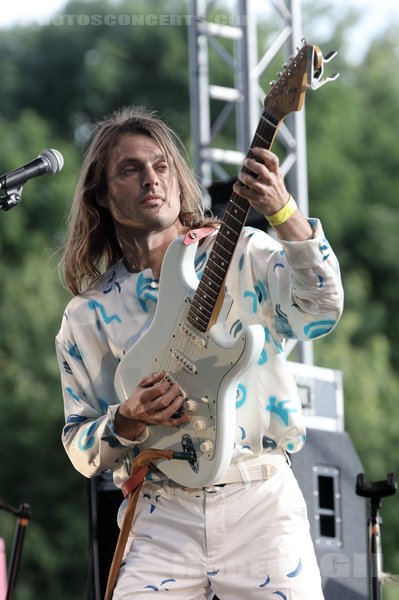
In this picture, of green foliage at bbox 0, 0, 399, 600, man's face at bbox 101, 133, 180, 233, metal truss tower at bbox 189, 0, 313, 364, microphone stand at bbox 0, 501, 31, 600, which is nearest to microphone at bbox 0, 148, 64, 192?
man's face at bbox 101, 133, 180, 233

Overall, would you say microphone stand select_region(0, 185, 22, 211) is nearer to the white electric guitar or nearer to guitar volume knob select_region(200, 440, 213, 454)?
the white electric guitar

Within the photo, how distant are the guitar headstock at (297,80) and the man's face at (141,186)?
56cm

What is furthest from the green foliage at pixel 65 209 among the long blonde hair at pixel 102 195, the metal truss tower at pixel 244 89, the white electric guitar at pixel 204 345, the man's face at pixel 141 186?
the white electric guitar at pixel 204 345

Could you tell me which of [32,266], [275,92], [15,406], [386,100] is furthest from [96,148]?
[386,100]

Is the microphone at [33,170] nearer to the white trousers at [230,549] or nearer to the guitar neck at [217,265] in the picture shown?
the guitar neck at [217,265]

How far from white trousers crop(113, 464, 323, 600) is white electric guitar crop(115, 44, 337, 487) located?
0.28ft

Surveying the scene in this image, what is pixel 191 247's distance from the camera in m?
3.07

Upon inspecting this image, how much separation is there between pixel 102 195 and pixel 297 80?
0.93 metres

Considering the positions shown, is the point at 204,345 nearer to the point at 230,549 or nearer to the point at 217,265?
the point at 217,265

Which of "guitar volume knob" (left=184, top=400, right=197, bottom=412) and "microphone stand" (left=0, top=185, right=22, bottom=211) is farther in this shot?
"microphone stand" (left=0, top=185, right=22, bottom=211)

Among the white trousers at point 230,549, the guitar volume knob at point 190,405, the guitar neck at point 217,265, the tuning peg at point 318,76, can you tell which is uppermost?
the tuning peg at point 318,76

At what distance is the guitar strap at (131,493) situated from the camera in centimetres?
300

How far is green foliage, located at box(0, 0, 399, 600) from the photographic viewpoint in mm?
15891

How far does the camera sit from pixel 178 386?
303 cm
